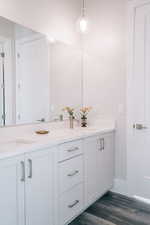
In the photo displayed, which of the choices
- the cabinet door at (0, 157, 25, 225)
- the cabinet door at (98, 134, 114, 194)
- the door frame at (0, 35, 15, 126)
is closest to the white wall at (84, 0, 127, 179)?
the cabinet door at (98, 134, 114, 194)

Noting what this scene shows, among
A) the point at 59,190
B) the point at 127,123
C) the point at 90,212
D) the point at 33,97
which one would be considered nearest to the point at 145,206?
the point at 90,212

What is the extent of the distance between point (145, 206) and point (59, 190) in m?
1.24

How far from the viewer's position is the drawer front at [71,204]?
1.85 meters

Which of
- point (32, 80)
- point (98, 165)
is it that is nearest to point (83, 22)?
Answer: point (32, 80)

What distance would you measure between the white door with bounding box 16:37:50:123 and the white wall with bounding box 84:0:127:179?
0.72 metres

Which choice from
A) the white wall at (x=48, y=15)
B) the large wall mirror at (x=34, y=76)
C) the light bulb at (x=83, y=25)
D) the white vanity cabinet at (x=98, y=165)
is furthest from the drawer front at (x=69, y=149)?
the light bulb at (x=83, y=25)

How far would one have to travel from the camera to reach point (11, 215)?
1402 millimetres

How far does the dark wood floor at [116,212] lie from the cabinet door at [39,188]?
1.75 ft

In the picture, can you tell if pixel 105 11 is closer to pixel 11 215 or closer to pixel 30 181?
pixel 30 181

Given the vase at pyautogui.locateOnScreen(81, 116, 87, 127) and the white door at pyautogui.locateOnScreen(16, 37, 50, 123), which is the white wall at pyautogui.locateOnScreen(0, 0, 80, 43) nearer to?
the white door at pyautogui.locateOnScreen(16, 37, 50, 123)

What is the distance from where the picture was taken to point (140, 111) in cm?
248

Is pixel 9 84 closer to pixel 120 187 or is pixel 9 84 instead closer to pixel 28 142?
pixel 28 142

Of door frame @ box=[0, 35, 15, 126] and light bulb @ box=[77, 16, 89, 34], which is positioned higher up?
light bulb @ box=[77, 16, 89, 34]

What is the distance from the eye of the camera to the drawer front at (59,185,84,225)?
6.06ft
